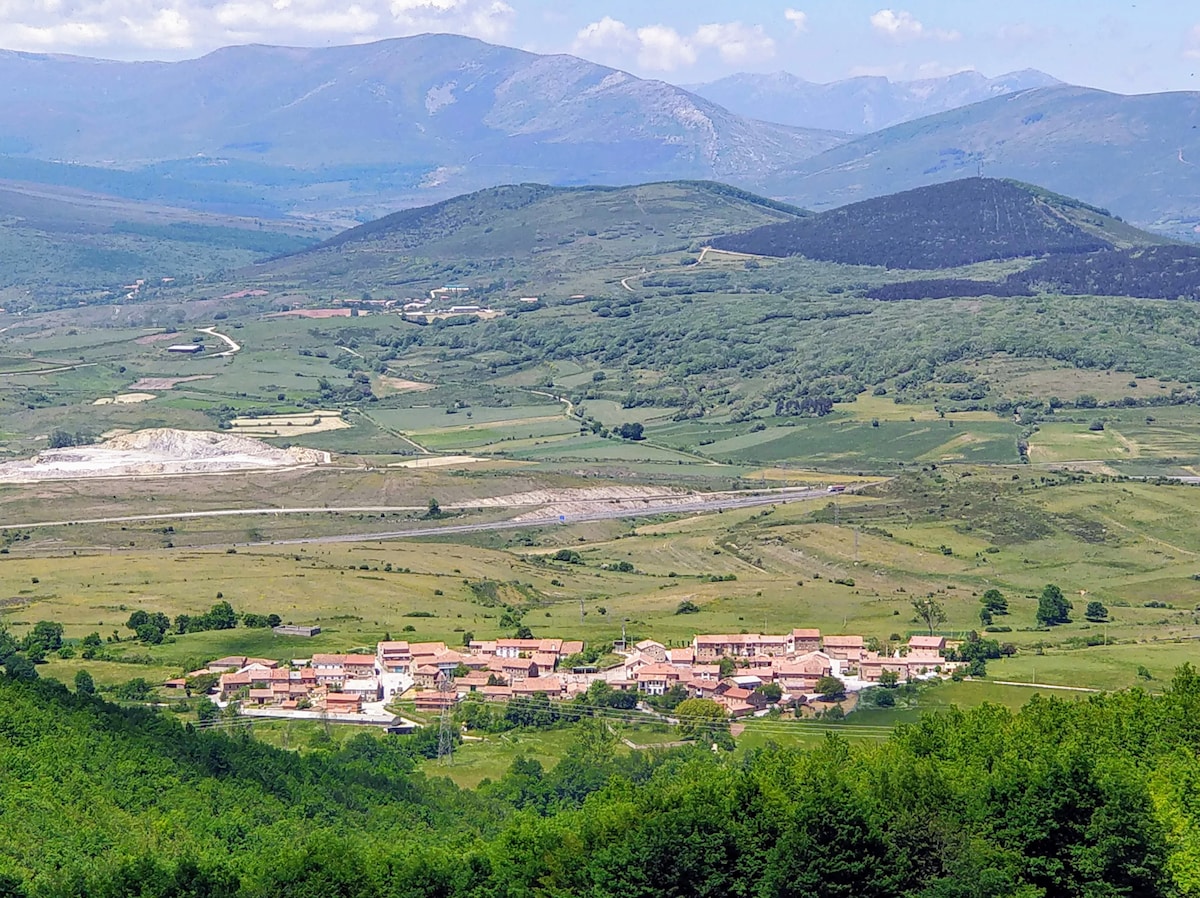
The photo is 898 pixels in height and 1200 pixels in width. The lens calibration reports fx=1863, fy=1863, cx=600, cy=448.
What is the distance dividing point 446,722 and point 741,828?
27.3m

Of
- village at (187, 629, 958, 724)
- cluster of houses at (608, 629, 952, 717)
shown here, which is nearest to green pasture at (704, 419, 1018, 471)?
cluster of houses at (608, 629, 952, 717)

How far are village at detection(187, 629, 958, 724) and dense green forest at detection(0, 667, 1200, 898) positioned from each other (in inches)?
669

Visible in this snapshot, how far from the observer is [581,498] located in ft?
433

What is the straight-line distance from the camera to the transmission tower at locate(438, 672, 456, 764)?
212ft

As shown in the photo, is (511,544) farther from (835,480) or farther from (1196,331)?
(1196,331)

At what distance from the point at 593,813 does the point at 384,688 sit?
1193 inches

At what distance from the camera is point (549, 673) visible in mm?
75750

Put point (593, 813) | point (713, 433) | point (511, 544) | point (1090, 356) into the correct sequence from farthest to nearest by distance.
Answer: point (1090, 356) → point (713, 433) → point (511, 544) → point (593, 813)

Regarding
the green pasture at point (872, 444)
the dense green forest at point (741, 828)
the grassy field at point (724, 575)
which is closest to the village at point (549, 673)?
the grassy field at point (724, 575)

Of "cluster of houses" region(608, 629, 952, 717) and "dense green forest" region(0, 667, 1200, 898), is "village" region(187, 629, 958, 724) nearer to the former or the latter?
"cluster of houses" region(608, 629, 952, 717)

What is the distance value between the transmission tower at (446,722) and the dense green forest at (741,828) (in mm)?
9386

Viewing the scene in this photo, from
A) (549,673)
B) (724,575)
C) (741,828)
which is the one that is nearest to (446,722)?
(549,673)

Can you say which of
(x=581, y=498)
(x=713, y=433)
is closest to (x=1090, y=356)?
(x=713, y=433)

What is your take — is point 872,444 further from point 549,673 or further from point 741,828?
point 741,828
